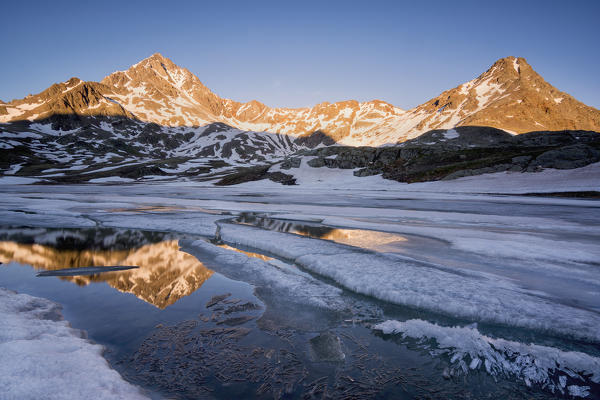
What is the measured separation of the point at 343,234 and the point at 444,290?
284 inches

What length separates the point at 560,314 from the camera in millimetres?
5656

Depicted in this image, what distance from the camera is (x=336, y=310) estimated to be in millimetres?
6199

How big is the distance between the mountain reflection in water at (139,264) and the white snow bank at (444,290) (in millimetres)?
3422

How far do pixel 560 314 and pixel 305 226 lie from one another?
11630 mm

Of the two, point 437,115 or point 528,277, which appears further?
point 437,115

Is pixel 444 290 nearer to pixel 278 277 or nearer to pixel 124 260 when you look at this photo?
pixel 278 277

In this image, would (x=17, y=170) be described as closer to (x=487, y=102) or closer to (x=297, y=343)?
(x=297, y=343)

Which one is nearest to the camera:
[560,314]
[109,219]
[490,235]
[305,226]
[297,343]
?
[297,343]

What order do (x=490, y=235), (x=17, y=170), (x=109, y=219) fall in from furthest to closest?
(x=17, y=170) < (x=109, y=219) < (x=490, y=235)

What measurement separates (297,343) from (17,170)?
141142 mm

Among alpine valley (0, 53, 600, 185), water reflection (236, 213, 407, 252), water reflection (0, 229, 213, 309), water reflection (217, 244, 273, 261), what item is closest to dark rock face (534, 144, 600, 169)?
alpine valley (0, 53, 600, 185)

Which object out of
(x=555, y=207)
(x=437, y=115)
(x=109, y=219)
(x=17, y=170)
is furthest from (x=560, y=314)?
(x=437, y=115)

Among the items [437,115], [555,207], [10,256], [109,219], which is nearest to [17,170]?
[109,219]

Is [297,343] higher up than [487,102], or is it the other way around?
[487,102]
